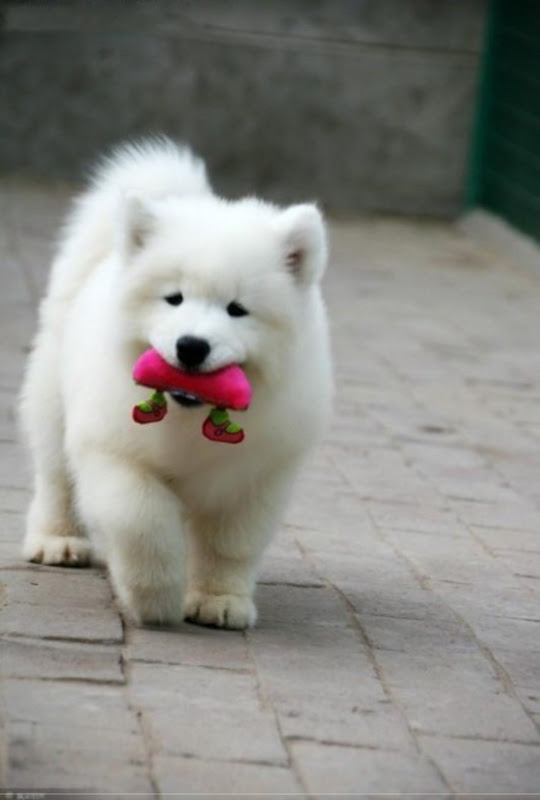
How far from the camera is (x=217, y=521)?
192 inches

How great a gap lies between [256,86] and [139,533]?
396 inches

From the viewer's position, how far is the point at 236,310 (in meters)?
4.45

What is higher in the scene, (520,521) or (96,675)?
(96,675)

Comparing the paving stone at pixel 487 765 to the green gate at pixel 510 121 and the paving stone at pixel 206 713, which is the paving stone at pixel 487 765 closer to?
the paving stone at pixel 206 713

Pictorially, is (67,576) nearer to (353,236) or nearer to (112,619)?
(112,619)

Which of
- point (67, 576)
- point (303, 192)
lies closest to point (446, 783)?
point (67, 576)

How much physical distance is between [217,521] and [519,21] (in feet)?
31.2

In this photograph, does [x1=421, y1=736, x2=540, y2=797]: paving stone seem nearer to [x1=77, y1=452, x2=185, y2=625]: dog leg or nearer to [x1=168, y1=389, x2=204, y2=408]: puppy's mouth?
[x1=77, y1=452, x2=185, y2=625]: dog leg

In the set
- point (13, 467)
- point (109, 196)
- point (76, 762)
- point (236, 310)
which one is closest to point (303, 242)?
point (236, 310)

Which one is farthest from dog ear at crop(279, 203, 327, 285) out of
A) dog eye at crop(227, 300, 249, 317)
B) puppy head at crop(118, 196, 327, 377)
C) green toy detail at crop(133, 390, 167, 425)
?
green toy detail at crop(133, 390, 167, 425)

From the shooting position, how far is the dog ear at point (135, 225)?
4.59 meters

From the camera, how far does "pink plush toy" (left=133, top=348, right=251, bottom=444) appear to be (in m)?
4.39

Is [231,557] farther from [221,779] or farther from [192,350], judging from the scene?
[221,779]

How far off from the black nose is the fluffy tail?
3.37 ft
